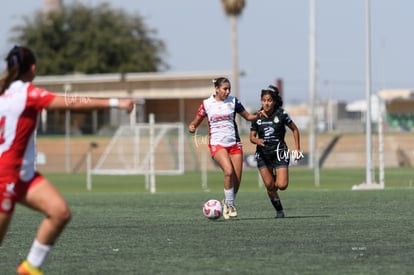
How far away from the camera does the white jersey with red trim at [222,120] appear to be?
59.7 feet

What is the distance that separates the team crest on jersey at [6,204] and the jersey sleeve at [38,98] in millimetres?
797

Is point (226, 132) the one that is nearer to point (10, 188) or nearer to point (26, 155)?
point (26, 155)

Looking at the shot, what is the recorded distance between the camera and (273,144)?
18297 millimetres

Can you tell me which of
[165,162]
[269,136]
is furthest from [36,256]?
[165,162]

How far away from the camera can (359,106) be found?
102 meters

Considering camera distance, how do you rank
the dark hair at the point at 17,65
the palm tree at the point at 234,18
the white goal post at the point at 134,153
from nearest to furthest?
the dark hair at the point at 17,65 → the white goal post at the point at 134,153 → the palm tree at the point at 234,18

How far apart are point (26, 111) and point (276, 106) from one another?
9103 mm

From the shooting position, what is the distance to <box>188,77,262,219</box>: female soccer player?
59.3 feet

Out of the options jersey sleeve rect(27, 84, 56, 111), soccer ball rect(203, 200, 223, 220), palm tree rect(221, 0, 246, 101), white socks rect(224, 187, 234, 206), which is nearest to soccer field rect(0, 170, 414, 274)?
soccer ball rect(203, 200, 223, 220)

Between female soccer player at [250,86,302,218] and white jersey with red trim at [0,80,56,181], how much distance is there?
8.80 metres

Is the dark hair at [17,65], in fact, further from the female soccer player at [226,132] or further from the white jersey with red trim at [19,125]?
the female soccer player at [226,132]

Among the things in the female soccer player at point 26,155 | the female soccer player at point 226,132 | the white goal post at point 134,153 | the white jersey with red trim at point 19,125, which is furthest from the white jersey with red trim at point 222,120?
the white goal post at point 134,153

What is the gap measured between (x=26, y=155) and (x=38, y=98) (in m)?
0.49

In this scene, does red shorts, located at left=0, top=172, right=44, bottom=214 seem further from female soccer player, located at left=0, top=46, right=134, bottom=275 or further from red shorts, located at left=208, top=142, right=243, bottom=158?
red shorts, located at left=208, top=142, right=243, bottom=158
